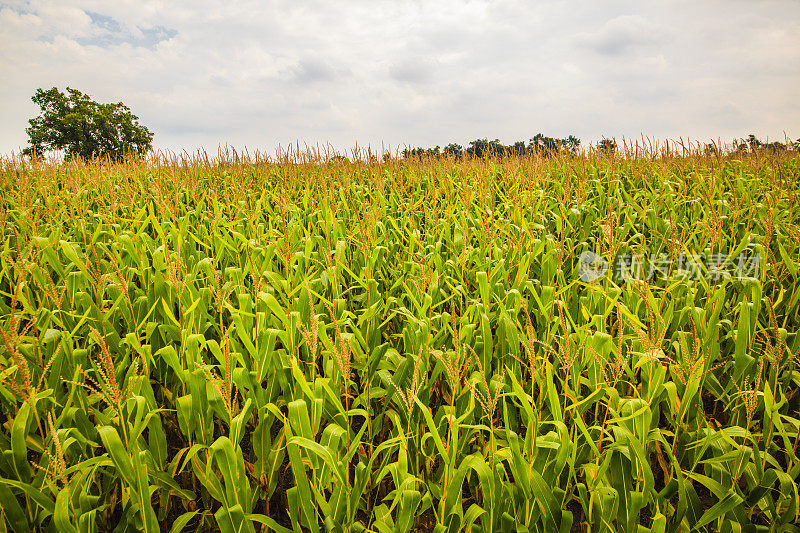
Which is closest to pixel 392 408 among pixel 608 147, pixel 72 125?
pixel 608 147

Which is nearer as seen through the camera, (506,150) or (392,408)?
(392,408)

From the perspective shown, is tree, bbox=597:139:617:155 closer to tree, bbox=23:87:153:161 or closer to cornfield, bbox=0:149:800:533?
cornfield, bbox=0:149:800:533

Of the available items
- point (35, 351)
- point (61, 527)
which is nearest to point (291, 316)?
point (61, 527)

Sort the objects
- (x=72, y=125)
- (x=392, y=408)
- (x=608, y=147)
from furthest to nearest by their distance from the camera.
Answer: (x=72, y=125) → (x=608, y=147) → (x=392, y=408)

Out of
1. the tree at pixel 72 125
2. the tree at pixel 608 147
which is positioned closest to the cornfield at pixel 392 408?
the tree at pixel 608 147

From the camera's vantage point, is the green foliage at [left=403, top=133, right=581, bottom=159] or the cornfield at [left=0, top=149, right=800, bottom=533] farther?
the green foliage at [left=403, top=133, right=581, bottom=159]

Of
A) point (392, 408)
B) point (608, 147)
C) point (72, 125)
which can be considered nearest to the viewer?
point (392, 408)

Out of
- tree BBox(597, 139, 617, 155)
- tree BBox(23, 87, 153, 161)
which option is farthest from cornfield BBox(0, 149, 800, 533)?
tree BBox(23, 87, 153, 161)

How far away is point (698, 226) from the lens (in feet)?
14.6

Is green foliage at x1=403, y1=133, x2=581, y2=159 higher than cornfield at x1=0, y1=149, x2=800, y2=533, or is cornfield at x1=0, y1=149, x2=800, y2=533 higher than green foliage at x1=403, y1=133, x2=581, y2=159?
green foliage at x1=403, y1=133, x2=581, y2=159

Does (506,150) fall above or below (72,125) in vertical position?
below

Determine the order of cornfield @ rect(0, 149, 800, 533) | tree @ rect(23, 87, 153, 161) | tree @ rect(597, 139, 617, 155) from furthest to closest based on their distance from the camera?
tree @ rect(23, 87, 153, 161)
tree @ rect(597, 139, 617, 155)
cornfield @ rect(0, 149, 800, 533)

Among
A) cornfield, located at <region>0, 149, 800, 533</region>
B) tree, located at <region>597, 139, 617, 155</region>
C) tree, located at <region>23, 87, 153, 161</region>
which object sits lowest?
cornfield, located at <region>0, 149, 800, 533</region>

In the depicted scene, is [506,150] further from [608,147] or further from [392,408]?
[392,408]
